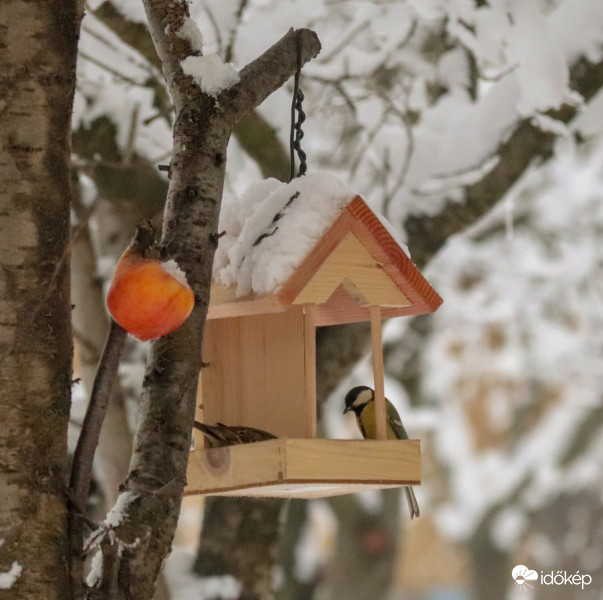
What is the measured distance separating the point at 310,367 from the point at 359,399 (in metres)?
0.39

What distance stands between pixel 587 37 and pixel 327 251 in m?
2.24

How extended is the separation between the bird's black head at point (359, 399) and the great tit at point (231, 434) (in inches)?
17.3

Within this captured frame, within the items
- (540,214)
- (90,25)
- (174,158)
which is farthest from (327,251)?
(540,214)

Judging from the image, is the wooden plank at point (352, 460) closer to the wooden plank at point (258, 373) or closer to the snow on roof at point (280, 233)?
the wooden plank at point (258, 373)

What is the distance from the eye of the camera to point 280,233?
208 cm

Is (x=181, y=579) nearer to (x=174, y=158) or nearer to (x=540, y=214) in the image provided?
(x=174, y=158)

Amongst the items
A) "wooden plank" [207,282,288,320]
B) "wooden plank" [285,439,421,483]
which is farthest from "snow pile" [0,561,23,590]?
"wooden plank" [207,282,288,320]

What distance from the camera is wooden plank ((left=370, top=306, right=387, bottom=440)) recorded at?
7.26 feet

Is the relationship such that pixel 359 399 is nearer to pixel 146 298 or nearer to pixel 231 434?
pixel 231 434

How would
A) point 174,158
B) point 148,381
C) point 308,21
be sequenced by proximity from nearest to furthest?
point 148,381, point 174,158, point 308,21

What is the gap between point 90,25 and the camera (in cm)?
382

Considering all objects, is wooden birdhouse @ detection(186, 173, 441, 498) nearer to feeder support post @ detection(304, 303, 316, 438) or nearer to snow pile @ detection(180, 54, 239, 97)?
feeder support post @ detection(304, 303, 316, 438)

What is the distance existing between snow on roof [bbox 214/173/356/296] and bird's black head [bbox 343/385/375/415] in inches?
22.7

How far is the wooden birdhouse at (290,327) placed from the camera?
6.61 ft
